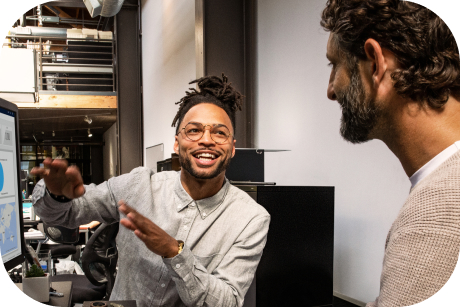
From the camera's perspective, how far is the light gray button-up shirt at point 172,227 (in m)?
1.36

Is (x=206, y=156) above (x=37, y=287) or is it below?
above

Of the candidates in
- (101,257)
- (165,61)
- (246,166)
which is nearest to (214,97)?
(246,166)

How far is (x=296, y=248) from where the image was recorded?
1.91 meters

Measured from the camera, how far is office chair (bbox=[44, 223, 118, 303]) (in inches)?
95.0

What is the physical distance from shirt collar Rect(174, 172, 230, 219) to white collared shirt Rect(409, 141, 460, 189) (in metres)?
0.80

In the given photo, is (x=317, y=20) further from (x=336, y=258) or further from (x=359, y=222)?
(x=336, y=258)

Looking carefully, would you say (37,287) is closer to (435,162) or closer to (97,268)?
(435,162)

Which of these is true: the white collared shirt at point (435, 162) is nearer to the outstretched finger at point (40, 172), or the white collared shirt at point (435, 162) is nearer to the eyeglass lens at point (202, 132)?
the eyeglass lens at point (202, 132)

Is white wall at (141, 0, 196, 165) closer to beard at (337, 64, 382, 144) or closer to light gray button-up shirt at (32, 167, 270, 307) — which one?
light gray button-up shirt at (32, 167, 270, 307)

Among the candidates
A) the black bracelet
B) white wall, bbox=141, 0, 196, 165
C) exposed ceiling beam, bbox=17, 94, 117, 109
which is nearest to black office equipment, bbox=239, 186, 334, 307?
the black bracelet

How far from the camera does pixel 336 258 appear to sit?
2.40m

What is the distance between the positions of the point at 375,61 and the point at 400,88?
97 millimetres

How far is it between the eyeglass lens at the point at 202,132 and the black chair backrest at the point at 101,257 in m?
1.45

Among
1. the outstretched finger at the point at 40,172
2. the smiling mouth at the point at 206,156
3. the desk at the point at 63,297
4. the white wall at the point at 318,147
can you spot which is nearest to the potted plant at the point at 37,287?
the desk at the point at 63,297
